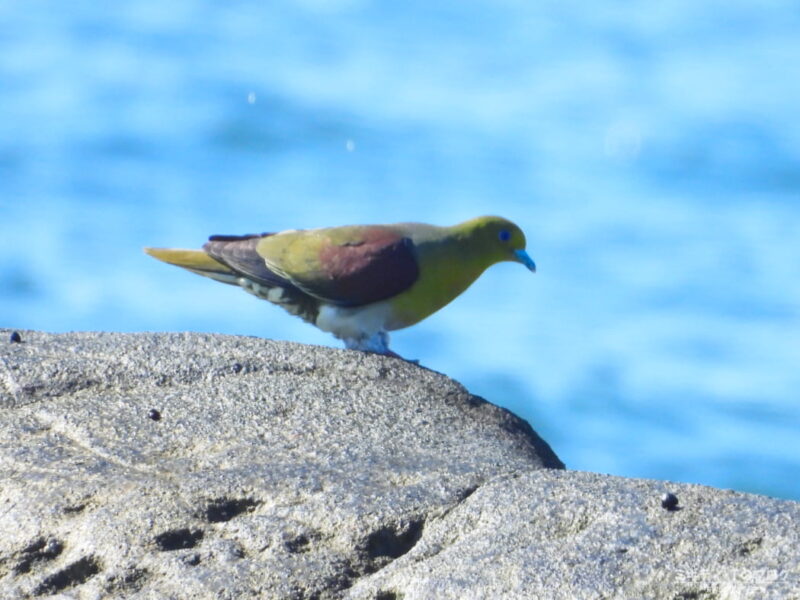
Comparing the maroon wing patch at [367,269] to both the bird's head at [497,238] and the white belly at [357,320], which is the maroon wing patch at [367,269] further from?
the bird's head at [497,238]

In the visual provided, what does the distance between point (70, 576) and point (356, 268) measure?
2.59 metres

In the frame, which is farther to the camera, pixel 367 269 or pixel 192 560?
pixel 367 269

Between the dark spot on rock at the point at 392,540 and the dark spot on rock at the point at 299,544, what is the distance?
130mm

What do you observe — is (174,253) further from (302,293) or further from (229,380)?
(229,380)

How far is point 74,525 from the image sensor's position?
2.91 m

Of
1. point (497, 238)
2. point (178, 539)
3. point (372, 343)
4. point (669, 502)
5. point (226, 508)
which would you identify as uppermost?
point (497, 238)

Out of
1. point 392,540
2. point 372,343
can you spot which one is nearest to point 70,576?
point 392,540

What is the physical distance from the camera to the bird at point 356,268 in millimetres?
5246

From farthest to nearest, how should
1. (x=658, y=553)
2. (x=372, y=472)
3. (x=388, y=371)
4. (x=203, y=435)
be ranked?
(x=388, y=371)
(x=203, y=435)
(x=372, y=472)
(x=658, y=553)

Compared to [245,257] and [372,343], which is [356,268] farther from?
[245,257]

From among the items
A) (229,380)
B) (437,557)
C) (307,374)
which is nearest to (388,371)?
(307,374)

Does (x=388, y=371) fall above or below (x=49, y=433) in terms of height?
above

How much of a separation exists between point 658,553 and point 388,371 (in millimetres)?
1636

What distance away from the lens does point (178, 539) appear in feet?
9.46
